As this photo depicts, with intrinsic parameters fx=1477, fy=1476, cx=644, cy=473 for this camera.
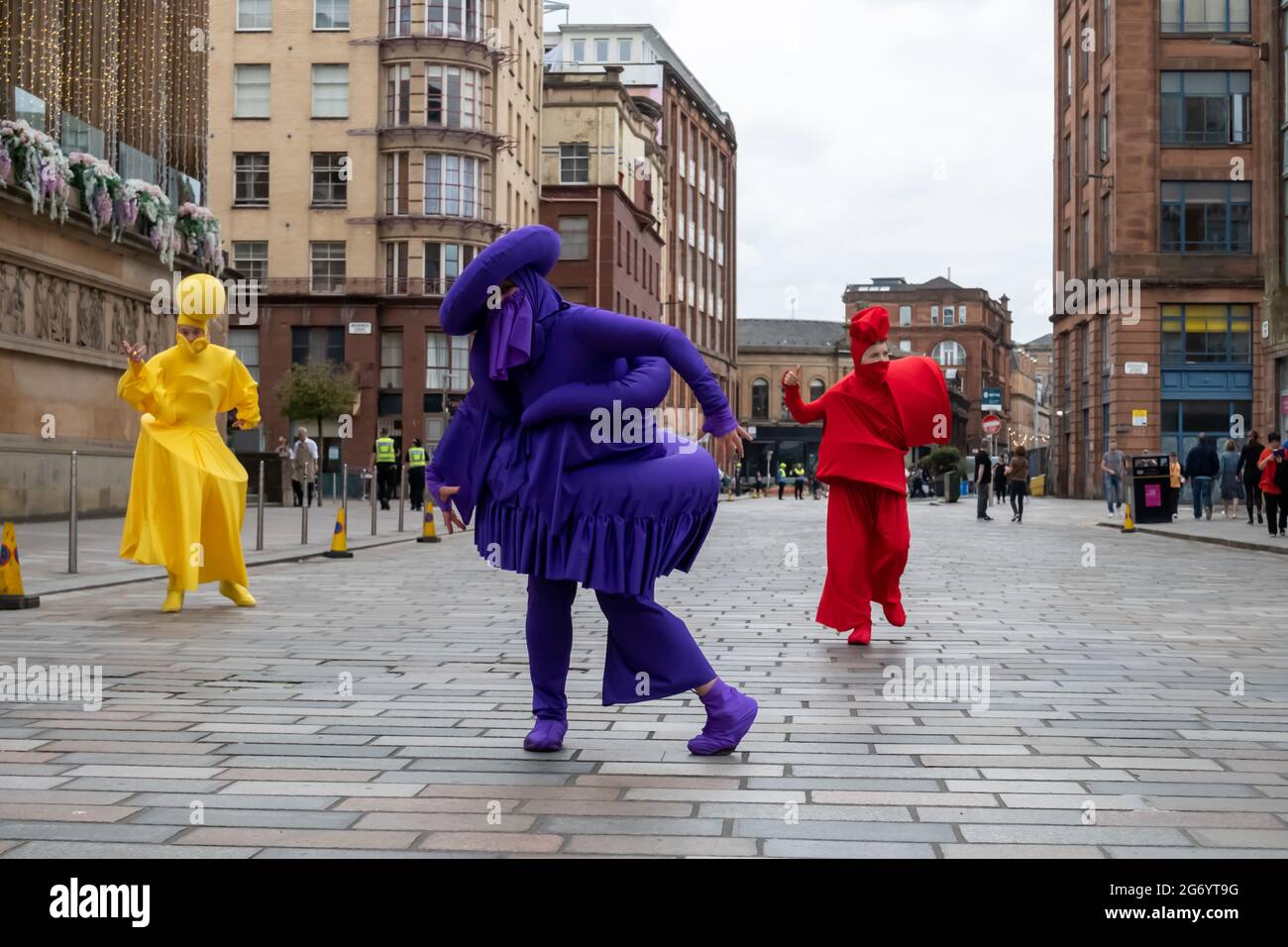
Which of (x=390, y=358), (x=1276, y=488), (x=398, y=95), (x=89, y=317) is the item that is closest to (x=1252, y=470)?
(x=1276, y=488)

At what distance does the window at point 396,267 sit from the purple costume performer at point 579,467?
157 feet

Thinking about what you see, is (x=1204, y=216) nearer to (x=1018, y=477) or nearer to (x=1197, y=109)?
(x=1197, y=109)

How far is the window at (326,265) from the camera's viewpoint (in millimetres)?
52406

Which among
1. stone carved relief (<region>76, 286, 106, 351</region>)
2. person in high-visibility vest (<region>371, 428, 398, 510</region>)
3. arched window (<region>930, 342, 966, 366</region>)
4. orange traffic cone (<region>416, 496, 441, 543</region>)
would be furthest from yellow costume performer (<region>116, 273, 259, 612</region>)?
arched window (<region>930, 342, 966, 366</region>)

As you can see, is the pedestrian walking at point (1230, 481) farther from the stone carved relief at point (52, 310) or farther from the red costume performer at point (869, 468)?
the red costume performer at point (869, 468)

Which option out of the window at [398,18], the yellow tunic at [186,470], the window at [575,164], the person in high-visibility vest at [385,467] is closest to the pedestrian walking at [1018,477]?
the person in high-visibility vest at [385,467]

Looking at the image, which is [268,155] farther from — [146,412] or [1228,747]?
[1228,747]

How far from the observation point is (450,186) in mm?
52625

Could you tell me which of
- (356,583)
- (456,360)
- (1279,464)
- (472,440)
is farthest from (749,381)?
(472,440)

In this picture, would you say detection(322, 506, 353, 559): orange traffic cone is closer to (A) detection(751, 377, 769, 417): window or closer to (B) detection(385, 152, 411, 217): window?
(B) detection(385, 152, 411, 217): window

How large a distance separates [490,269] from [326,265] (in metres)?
49.4

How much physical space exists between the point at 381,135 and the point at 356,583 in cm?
4238

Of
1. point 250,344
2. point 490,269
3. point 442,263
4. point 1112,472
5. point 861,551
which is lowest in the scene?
point 861,551

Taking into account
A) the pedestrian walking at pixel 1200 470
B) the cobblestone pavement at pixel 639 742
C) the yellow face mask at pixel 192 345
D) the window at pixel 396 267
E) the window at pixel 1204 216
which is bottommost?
the cobblestone pavement at pixel 639 742
